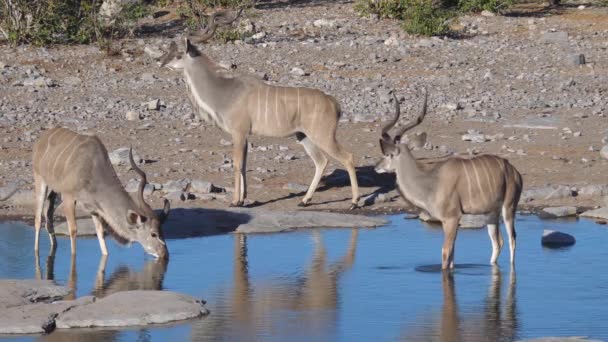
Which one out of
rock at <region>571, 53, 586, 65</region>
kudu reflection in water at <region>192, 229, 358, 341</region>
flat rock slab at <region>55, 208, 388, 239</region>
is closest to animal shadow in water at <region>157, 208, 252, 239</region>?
flat rock slab at <region>55, 208, 388, 239</region>

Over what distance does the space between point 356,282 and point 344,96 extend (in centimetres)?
737

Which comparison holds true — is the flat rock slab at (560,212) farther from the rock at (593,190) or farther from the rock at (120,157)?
the rock at (120,157)

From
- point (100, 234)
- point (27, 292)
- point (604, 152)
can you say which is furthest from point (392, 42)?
point (27, 292)

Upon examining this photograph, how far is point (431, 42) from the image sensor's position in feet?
59.8

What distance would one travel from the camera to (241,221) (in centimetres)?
996

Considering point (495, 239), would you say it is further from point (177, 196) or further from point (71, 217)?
point (177, 196)

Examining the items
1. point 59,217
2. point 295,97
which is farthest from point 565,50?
point 59,217

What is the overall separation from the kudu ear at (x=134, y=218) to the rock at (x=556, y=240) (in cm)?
278

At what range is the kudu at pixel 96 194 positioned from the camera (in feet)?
28.4

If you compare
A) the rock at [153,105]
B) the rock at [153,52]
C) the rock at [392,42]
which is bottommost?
the rock at [153,105]

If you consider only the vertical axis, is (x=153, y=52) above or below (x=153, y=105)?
above

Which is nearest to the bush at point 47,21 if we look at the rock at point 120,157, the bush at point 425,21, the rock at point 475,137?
the bush at point 425,21

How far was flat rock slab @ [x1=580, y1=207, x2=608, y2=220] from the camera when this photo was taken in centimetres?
1030

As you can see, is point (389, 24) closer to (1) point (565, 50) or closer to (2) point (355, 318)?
(1) point (565, 50)
